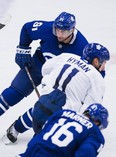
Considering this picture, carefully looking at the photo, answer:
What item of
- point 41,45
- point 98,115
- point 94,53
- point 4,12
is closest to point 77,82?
point 94,53

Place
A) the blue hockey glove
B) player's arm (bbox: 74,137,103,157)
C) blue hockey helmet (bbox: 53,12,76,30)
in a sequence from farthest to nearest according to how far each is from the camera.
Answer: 1. the blue hockey glove
2. blue hockey helmet (bbox: 53,12,76,30)
3. player's arm (bbox: 74,137,103,157)

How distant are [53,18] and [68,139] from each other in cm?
491

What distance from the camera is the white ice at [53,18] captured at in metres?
4.71

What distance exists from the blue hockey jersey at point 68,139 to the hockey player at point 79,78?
591 mm

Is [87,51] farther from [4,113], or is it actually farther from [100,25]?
[100,25]

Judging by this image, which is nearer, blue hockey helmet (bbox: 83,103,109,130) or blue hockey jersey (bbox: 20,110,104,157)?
blue hockey jersey (bbox: 20,110,104,157)

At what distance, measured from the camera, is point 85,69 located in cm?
375

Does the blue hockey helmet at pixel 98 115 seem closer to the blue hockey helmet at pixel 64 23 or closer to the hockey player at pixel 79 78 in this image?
the hockey player at pixel 79 78

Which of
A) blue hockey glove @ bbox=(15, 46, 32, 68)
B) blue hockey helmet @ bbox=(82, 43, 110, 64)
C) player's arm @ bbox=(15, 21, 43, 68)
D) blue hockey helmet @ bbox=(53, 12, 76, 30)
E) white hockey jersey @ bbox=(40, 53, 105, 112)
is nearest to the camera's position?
white hockey jersey @ bbox=(40, 53, 105, 112)

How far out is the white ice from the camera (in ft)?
→ 15.5

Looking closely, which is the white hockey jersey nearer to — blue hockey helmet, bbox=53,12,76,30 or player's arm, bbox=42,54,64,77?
player's arm, bbox=42,54,64,77

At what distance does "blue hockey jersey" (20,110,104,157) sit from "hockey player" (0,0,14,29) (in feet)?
14.4

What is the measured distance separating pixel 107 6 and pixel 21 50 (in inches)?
161

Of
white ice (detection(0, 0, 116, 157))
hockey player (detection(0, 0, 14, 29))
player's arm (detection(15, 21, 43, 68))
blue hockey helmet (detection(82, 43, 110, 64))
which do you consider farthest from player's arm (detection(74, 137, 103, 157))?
hockey player (detection(0, 0, 14, 29))
